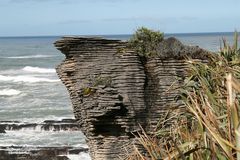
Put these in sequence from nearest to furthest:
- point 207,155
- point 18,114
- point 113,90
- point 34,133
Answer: point 207,155, point 113,90, point 34,133, point 18,114

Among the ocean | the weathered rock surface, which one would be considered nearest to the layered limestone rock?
the ocean

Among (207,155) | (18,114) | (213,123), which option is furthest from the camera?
(18,114)

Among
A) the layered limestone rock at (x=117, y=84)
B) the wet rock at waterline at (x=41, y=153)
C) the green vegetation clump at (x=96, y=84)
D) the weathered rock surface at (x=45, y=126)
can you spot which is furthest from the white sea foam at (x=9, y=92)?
the green vegetation clump at (x=96, y=84)

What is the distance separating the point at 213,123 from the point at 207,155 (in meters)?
Answer: 0.35

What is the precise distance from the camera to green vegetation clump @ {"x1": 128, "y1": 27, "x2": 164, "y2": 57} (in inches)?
541

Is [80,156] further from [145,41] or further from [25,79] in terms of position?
[25,79]

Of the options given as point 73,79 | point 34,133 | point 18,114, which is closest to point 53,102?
point 18,114

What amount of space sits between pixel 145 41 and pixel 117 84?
143 cm

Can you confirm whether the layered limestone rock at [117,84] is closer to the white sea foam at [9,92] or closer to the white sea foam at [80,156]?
the white sea foam at [80,156]

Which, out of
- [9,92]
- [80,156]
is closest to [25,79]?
[9,92]

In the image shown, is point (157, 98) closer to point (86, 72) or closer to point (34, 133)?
point (86, 72)

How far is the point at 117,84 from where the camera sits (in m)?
13.2

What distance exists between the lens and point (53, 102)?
110 feet

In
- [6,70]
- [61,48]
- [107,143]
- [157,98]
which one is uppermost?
[61,48]
